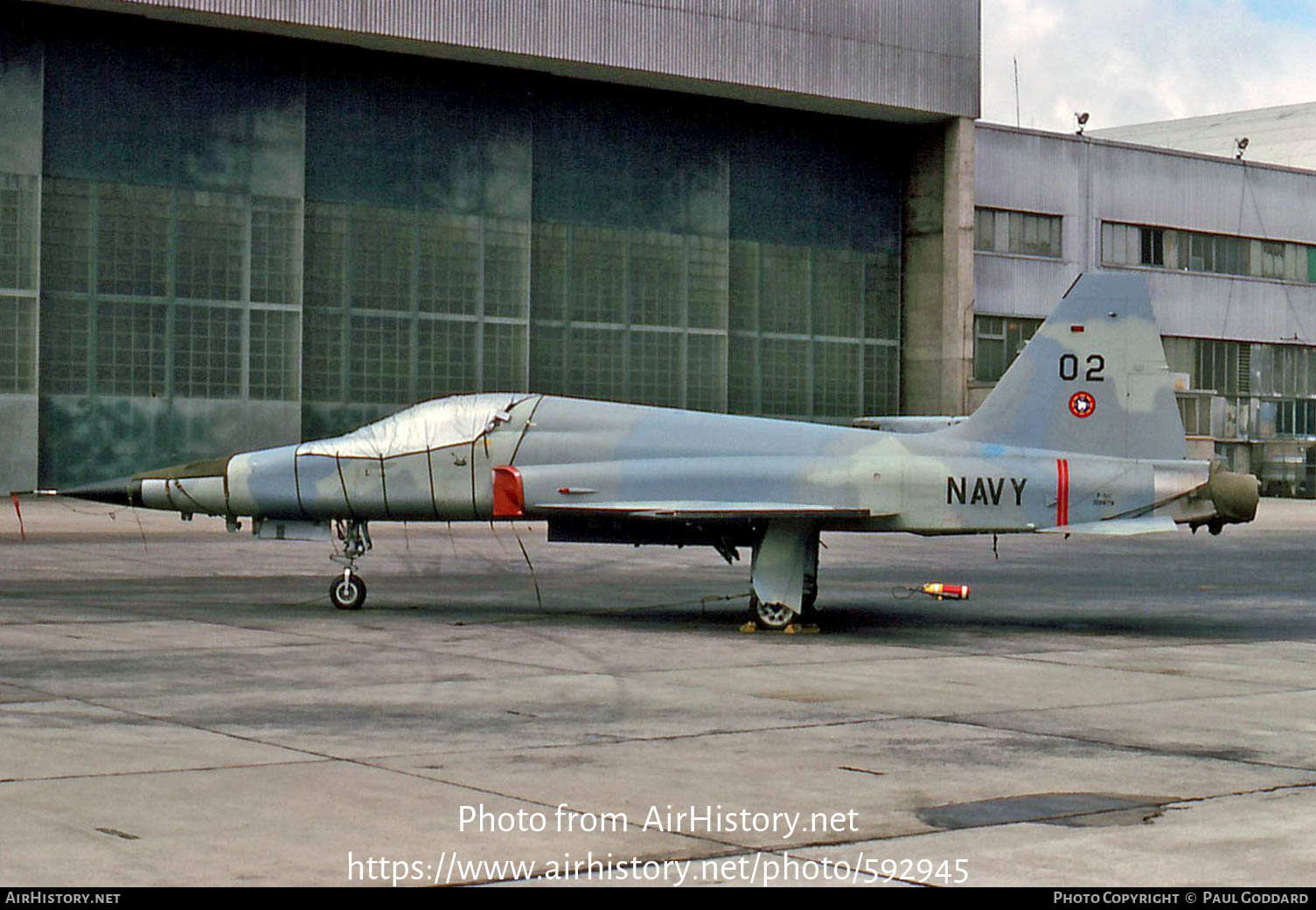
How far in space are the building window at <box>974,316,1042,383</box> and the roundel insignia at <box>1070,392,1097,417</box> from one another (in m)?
35.3

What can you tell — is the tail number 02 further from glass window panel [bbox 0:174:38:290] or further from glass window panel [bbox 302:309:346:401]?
glass window panel [bbox 0:174:38:290]

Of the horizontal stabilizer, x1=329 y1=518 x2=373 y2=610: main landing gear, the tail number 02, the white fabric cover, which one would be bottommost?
x1=329 y1=518 x2=373 y2=610: main landing gear

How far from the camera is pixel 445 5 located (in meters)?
43.1

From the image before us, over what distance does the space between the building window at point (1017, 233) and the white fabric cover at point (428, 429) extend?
37.5m

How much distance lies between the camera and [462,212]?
45.9 metres

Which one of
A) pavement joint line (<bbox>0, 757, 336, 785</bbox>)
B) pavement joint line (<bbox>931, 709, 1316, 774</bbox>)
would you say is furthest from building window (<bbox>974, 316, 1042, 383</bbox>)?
pavement joint line (<bbox>0, 757, 336, 785</bbox>)

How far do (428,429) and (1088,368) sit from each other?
7.90 m

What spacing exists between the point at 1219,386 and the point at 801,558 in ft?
149

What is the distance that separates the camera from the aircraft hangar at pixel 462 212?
41062 mm

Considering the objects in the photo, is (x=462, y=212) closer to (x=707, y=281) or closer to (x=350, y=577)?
(x=707, y=281)

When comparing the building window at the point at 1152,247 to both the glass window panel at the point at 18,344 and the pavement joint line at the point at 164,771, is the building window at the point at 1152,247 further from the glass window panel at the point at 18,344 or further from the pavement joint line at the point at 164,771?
the pavement joint line at the point at 164,771

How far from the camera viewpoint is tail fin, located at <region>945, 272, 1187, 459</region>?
61.9 ft

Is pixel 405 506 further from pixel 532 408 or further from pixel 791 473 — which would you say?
pixel 791 473

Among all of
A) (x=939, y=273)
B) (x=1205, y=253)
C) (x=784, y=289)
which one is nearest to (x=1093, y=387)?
(x=784, y=289)
